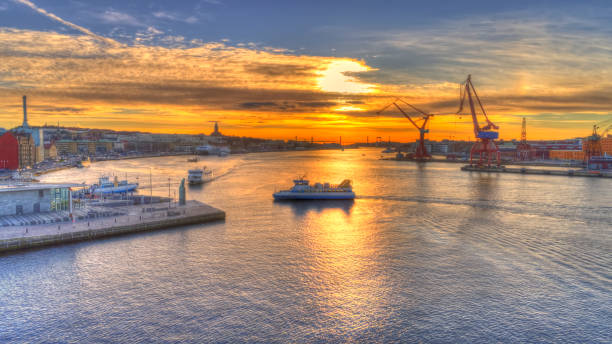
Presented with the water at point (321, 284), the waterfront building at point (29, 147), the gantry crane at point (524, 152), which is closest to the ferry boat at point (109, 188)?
the water at point (321, 284)

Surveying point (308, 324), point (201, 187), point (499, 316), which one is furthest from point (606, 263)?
point (201, 187)

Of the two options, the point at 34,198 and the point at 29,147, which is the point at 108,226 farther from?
the point at 29,147

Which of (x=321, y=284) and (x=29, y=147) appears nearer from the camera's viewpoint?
(x=321, y=284)

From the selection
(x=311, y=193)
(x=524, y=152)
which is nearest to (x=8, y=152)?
(x=311, y=193)

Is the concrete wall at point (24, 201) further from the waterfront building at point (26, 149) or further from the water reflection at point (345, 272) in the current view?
the waterfront building at point (26, 149)

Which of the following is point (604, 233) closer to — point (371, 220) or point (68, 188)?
point (371, 220)

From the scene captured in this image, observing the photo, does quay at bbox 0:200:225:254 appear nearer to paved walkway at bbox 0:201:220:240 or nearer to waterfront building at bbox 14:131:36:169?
paved walkway at bbox 0:201:220:240

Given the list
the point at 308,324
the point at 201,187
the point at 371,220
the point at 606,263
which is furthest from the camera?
the point at 201,187
